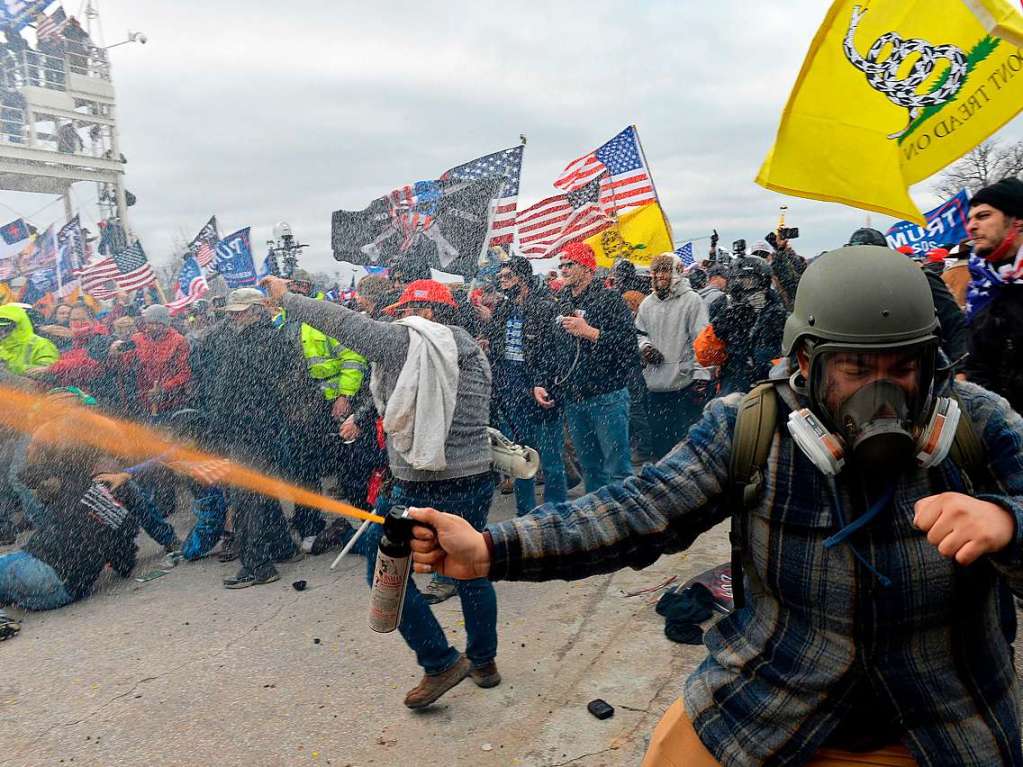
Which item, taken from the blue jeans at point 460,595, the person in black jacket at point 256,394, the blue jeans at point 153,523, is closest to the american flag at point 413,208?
the person in black jacket at point 256,394

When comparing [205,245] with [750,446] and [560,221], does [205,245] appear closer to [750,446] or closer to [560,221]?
[560,221]

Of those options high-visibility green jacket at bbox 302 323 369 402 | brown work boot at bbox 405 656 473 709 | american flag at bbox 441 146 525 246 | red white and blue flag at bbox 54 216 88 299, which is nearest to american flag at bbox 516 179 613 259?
american flag at bbox 441 146 525 246

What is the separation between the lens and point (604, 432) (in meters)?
6.32

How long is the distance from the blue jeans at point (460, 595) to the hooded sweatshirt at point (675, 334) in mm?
3123

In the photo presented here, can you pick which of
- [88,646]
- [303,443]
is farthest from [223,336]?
[88,646]

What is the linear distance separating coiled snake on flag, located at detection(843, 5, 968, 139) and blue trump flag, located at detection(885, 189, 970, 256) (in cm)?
439

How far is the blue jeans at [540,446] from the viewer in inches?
253

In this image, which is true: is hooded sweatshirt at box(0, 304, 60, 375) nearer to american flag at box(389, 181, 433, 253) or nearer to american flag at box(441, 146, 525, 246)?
american flag at box(389, 181, 433, 253)

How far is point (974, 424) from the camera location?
5.25 ft

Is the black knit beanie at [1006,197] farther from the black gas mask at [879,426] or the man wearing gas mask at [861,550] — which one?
the black gas mask at [879,426]

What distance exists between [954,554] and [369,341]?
10.1 ft

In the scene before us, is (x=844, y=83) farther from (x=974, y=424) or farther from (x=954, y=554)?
(x=954, y=554)

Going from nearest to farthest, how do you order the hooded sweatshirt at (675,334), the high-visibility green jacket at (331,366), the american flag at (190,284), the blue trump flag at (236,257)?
the high-visibility green jacket at (331,366) < the hooded sweatshirt at (675,334) < the blue trump flag at (236,257) < the american flag at (190,284)

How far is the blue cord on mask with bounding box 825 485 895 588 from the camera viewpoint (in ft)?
5.00
